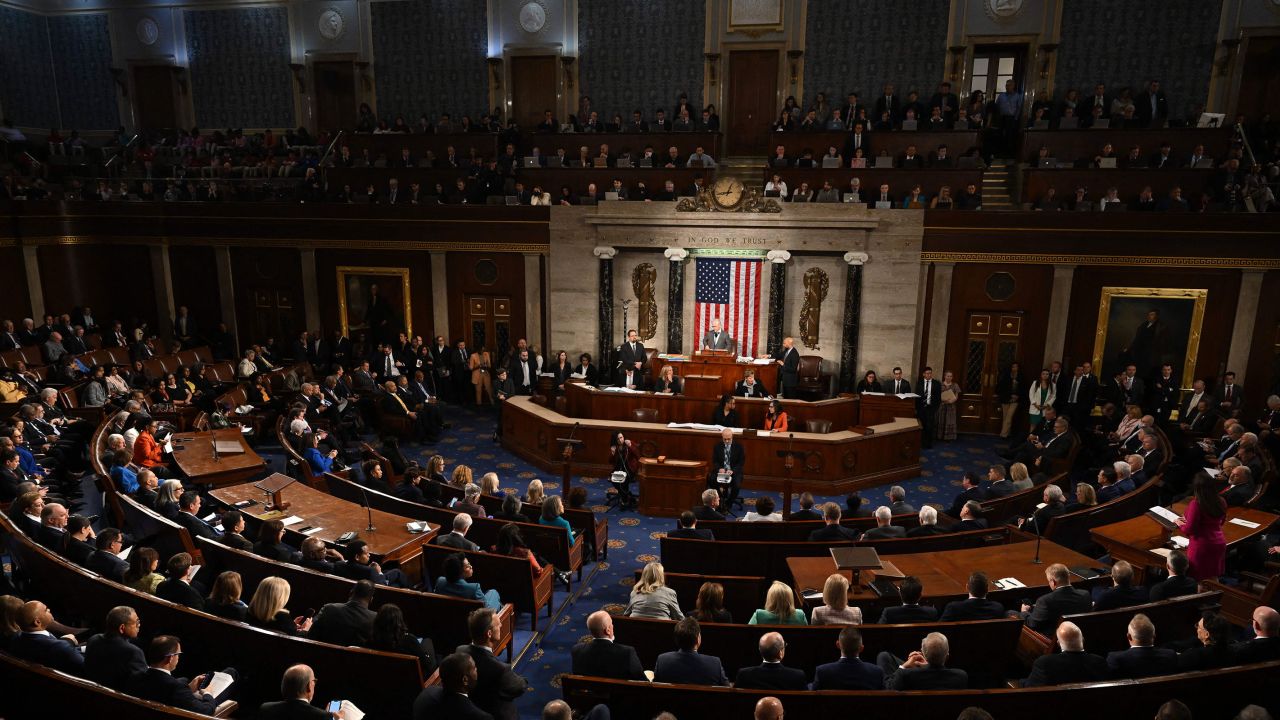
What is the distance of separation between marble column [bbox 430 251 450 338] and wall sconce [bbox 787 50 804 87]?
362 inches

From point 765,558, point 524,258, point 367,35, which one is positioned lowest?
point 765,558

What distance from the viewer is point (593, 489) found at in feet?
38.9

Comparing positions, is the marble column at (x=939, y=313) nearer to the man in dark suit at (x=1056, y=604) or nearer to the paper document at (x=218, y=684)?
the man in dark suit at (x=1056, y=604)

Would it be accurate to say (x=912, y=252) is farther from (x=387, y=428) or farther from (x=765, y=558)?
(x=387, y=428)

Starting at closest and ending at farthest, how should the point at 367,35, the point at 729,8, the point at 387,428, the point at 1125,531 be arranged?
the point at 1125,531 → the point at 387,428 → the point at 729,8 → the point at 367,35

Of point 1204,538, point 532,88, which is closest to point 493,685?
point 1204,538

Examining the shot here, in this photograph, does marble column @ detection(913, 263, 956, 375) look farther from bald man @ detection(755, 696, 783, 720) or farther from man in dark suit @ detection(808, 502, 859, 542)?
bald man @ detection(755, 696, 783, 720)

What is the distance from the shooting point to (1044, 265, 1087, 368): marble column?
14477 millimetres

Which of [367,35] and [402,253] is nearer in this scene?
[402,253]

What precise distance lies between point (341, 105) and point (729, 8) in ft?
35.2

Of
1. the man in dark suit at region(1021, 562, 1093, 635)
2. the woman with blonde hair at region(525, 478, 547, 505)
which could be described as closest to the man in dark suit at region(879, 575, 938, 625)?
the man in dark suit at region(1021, 562, 1093, 635)

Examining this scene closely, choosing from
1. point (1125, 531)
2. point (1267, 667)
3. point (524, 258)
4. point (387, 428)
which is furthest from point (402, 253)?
point (1267, 667)

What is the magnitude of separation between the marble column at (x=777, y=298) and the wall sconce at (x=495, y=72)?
31.4 feet

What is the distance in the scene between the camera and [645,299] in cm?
1619
